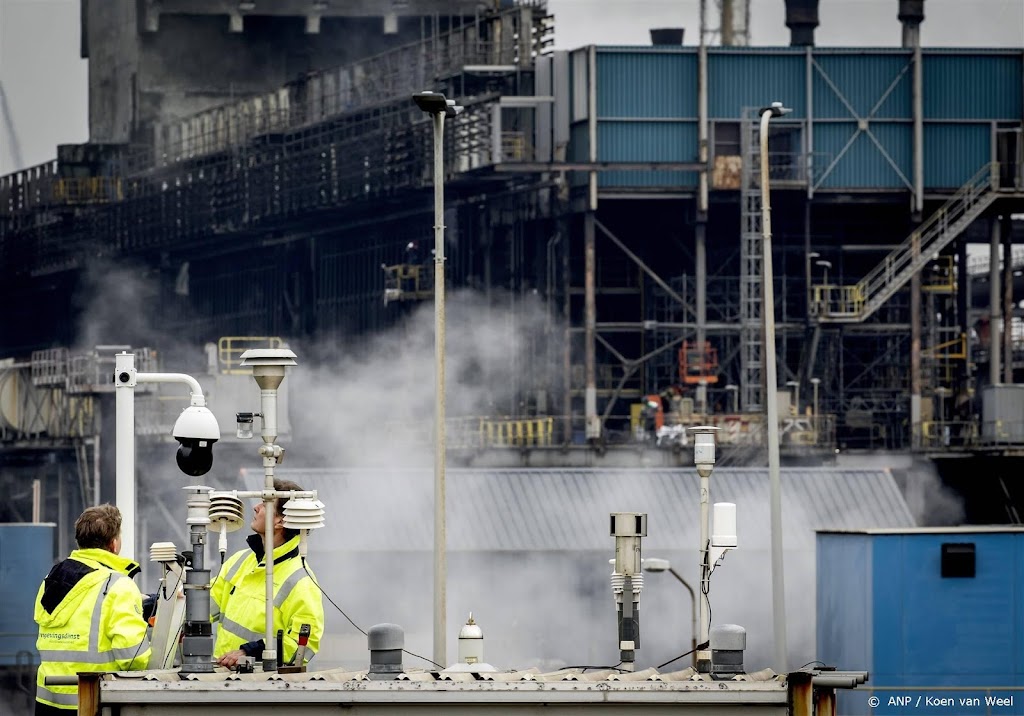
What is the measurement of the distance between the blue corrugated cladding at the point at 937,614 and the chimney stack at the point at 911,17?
4073 centimetres

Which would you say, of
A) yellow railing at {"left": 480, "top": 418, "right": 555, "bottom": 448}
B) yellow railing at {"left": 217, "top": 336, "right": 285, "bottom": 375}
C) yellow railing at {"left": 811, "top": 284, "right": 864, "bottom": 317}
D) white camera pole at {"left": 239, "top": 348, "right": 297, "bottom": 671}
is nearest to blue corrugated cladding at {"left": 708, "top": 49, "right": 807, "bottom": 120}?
yellow railing at {"left": 811, "top": 284, "right": 864, "bottom": 317}

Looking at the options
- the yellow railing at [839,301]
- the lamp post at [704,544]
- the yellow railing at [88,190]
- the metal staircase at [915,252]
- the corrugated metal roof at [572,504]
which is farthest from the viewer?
the yellow railing at [88,190]

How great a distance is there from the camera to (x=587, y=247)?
61.1 m

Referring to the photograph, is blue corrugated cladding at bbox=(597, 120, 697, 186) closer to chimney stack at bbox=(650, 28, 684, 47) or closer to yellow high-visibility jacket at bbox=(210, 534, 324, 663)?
chimney stack at bbox=(650, 28, 684, 47)

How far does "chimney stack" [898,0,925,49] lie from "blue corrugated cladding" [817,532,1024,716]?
40726 mm

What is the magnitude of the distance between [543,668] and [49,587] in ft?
93.8

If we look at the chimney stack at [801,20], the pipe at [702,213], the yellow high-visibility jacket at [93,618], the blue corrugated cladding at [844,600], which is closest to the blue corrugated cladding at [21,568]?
the blue corrugated cladding at [844,600]

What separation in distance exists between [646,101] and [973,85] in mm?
10269

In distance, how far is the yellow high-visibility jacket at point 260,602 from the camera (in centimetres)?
1151

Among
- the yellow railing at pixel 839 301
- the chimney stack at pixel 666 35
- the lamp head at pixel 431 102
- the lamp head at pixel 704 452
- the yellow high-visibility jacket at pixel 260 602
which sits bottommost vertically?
the yellow high-visibility jacket at pixel 260 602

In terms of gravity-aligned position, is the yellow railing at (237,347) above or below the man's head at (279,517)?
above

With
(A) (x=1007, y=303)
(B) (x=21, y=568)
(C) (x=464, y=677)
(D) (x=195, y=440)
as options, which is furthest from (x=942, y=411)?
(C) (x=464, y=677)

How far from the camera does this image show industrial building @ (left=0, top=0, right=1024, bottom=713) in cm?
6009

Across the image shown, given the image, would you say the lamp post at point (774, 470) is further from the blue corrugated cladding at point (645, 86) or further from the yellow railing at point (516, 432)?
the blue corrugated cladding at point (645, 86)
